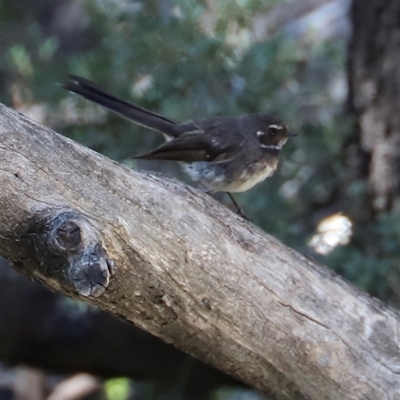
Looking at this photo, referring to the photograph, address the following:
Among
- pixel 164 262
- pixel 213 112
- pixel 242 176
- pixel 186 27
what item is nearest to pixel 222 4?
pixel 186 27

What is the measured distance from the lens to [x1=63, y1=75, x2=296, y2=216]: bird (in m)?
4.33

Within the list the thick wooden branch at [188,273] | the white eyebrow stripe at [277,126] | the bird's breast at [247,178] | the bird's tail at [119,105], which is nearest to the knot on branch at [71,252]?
the thick wooden branch at [188,273]

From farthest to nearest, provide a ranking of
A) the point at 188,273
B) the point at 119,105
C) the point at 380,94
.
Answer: the point at 380,94
the point at 119,105
the point at 188,273

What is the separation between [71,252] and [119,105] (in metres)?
1.62

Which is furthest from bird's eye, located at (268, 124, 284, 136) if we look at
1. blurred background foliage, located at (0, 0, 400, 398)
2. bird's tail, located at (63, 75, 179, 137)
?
bird's tail, located at (63, 75, 179, 137)

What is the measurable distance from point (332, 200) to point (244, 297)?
232 centimetres

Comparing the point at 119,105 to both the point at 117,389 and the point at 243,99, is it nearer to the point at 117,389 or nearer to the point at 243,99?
the point at 243,99

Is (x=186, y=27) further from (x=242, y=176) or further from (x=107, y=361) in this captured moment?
(x=107, y=361)

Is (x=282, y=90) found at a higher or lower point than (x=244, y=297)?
higher

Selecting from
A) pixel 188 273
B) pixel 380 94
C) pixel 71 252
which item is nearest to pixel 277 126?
pixel 380 94

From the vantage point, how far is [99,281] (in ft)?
8.29

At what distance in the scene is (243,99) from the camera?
16.5 feet

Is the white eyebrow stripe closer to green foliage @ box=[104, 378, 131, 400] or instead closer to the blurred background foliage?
the blurred background foliage

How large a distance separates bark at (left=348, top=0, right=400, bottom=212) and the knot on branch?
108 inches
